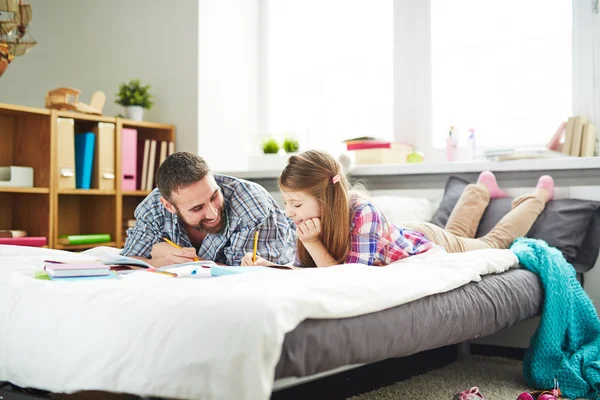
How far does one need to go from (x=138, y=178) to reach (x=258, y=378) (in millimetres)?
2839

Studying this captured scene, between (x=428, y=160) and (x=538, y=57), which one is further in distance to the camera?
(x=428, y=160)

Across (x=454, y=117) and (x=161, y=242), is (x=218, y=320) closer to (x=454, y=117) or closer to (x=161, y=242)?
(x=161, y=242)

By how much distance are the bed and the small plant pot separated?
6.77ft

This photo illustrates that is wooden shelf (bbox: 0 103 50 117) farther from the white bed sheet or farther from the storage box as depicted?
the white bed sheet

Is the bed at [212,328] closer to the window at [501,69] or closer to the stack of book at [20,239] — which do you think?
the stack of book at [20,239]

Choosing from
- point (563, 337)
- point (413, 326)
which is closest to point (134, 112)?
point (563, 337)

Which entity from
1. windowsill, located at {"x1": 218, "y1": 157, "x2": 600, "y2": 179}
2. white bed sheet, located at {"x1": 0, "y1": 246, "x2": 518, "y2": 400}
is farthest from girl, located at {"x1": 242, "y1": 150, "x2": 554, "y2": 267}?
windowsill, located at {"x1": 218, "y1": 157, "x2": 600, "y2": 179}

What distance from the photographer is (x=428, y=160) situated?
11.7 ft

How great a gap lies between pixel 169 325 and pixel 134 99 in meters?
2.76

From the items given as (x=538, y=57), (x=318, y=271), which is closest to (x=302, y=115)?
(x=538, y=57)

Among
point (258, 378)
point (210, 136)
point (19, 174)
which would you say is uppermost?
point (210, 136)

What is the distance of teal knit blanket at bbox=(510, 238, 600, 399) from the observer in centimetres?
212

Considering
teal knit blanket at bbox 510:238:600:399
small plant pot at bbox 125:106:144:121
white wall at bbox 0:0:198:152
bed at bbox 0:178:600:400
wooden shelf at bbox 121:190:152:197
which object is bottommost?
teal knit blanket at bbox 510:238:600:399

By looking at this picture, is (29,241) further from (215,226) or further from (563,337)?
(563,337)
